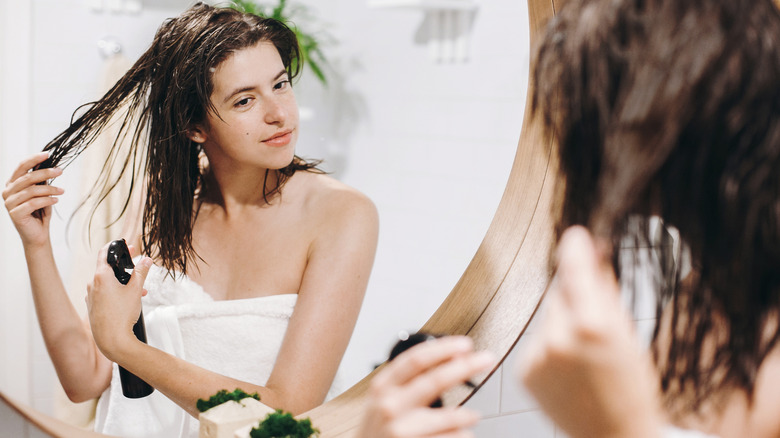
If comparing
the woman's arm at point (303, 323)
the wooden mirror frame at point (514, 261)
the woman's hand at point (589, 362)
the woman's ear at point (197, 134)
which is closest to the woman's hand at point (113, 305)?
the woman's arm at point (303, 323)

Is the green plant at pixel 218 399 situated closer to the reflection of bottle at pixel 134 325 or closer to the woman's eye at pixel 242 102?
the reflection of bottle at pixel 134 325

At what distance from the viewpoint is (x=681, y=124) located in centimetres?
34

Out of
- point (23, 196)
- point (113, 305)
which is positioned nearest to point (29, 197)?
point (23, 196)

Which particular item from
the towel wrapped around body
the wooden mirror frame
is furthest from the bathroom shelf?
the towel wrapped around body

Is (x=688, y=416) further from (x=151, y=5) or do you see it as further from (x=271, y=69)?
(x=151, y=5)

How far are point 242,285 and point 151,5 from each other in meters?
0.25

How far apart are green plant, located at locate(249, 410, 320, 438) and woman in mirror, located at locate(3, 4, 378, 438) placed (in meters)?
0.05

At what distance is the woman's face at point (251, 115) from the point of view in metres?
0.53

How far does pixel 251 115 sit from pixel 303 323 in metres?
0.19

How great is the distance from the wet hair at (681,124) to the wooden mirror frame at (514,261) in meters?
0.28

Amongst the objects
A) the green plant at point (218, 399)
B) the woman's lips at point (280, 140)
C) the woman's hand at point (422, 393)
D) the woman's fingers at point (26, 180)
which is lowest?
the green plant at point (218, 399)

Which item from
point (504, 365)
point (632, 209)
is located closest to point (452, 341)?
point (632, 209)

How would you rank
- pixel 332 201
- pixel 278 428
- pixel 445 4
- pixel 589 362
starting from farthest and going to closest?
pixel 445 4 < pixel 332 201 < pixel 278 428 < pixel 589 362

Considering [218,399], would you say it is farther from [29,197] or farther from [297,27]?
[297,27]
